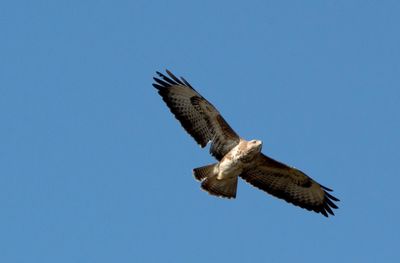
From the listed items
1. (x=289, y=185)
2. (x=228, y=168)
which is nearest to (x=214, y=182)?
(x=228, y=168)

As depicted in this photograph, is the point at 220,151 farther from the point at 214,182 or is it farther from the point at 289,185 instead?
the point at 289,185

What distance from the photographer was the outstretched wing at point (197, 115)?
15.1 metres

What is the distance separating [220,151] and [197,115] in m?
0.74

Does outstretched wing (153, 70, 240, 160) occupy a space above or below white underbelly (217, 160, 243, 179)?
above

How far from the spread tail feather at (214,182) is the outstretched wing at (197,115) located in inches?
10.3

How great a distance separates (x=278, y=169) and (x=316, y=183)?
859 millimetres

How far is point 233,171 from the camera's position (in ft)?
49.2

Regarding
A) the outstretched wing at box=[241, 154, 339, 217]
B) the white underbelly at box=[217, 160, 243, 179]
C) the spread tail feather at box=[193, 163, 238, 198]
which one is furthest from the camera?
the outstretched wing at box=[241, 154, 339, 217]

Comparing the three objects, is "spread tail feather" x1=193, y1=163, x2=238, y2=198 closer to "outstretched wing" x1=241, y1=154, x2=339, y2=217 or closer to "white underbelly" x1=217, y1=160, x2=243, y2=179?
"white underbelly" x1=217, y1=160, x2=243, y2=179

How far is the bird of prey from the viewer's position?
1492 cm

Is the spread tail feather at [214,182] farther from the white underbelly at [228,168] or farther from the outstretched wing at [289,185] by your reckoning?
the outstretched wing at [289,185]

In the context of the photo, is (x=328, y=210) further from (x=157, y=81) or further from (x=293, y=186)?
(x=157, y=81)

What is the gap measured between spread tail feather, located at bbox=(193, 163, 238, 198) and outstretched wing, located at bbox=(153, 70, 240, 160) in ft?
0.86

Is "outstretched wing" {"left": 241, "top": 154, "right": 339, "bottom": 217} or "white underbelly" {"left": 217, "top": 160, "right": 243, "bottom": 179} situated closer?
"white underbelly" {"left": 217, "top": 160, "right": 243, "bottom": 179}
